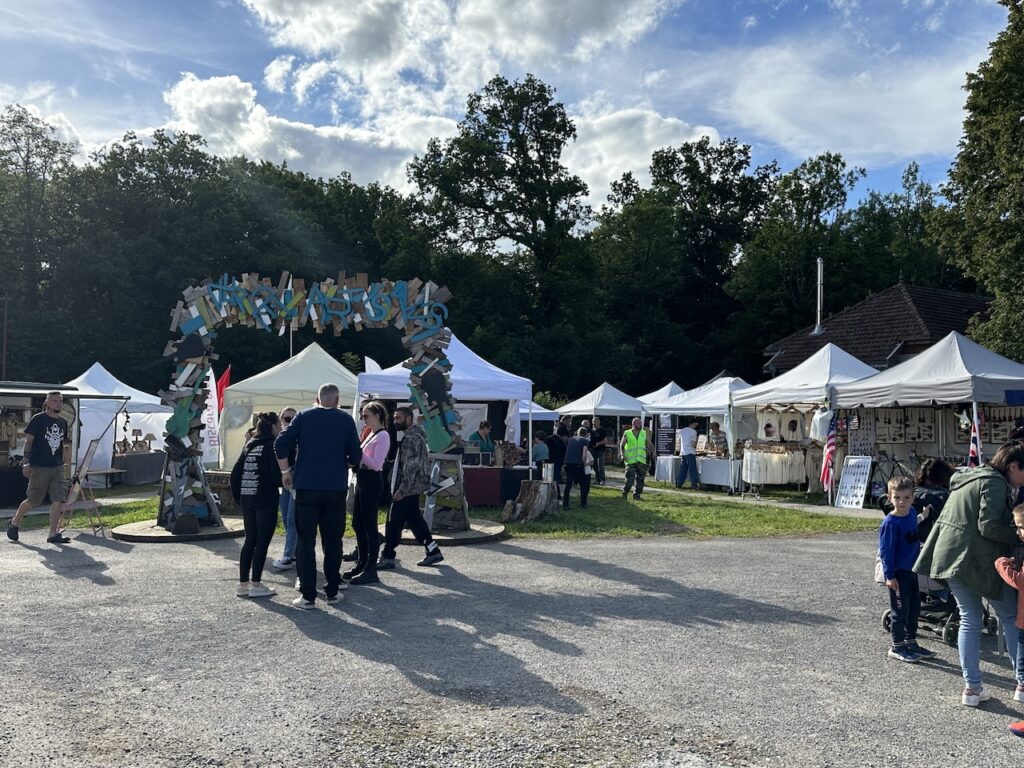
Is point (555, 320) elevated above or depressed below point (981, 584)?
above

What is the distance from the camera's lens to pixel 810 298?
47.9 m

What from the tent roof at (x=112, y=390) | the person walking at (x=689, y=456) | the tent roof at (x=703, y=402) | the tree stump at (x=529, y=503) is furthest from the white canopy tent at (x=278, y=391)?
the tent roof at (x=703, y=402)

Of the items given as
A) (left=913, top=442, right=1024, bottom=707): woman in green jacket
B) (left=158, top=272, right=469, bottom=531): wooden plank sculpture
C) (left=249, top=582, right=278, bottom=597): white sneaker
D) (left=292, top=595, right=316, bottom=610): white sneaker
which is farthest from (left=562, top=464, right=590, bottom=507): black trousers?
(left=913, top=442, right=1024, bottom=707): woman in green jacket

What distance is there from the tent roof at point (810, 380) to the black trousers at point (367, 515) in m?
11.5

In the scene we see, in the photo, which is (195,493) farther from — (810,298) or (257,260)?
→ (810,298)

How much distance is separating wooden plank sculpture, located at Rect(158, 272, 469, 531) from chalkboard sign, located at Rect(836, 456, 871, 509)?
794cm

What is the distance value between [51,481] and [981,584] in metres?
10.3

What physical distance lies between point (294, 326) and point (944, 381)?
1091 cm

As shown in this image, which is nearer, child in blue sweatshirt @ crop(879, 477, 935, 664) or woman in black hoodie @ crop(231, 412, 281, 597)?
child in blue sweatshirt @ crop(879, 477, 935, 664)

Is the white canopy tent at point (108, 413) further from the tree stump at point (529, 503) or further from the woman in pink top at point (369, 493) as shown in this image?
the woman in pink top at point (369, 493)

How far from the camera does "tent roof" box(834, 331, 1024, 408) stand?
14.1 metres

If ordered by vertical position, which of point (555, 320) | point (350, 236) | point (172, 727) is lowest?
point (172, 727)

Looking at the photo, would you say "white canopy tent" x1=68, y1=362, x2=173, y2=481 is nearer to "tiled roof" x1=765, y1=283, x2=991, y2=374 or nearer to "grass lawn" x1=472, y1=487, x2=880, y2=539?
"grass lawn" x1=472, y1=487, x2=880, y2=539

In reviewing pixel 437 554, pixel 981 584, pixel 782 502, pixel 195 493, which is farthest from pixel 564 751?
pixel 782 502
